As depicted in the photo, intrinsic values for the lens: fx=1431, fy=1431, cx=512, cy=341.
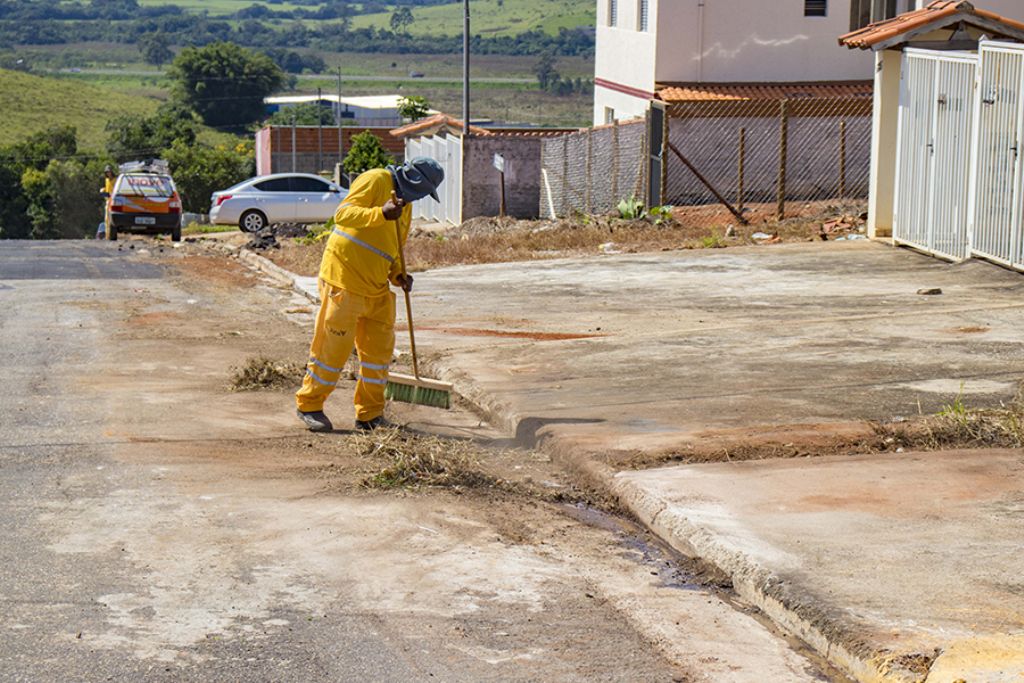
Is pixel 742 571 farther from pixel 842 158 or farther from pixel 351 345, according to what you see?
pixel 842 158

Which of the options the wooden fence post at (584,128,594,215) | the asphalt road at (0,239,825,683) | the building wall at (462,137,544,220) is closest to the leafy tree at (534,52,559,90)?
the building wall at (462,137,544,220)

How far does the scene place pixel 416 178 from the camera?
8.63 meters

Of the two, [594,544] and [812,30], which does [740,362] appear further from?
[812,30]

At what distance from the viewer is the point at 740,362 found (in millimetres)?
10156

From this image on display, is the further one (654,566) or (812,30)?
(812,30)

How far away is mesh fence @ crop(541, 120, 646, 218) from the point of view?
2516 centimetres

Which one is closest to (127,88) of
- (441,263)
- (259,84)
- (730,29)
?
(259,84)

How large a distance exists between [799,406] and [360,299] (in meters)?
2.75

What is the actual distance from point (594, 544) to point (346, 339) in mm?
2572

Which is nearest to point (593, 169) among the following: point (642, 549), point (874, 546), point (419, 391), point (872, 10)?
point (872, 10)

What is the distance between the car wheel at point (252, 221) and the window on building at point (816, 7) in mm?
12232

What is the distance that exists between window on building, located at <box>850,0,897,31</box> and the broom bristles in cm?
2206

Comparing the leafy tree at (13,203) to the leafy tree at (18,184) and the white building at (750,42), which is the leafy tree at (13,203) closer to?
the leafy tree at (18,184)

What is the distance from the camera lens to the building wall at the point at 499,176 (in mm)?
32625
